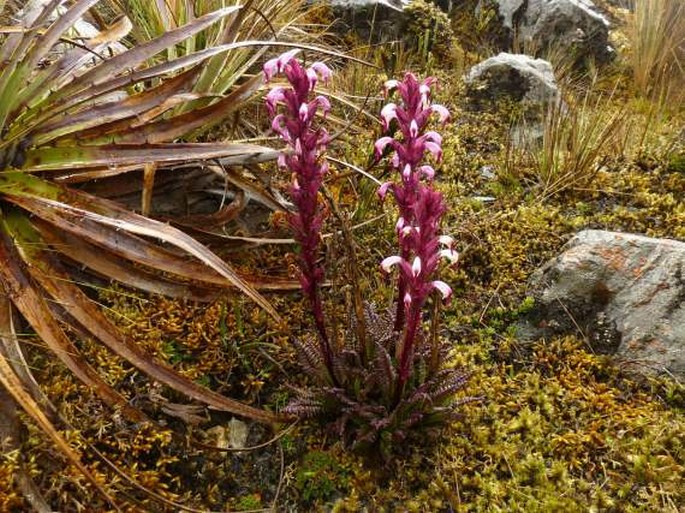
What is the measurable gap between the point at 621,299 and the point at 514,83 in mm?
2460

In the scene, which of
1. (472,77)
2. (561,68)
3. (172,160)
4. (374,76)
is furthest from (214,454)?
(561,68)

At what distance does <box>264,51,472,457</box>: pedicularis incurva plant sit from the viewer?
5.73ft

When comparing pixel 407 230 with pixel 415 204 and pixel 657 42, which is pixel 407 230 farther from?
pixel 657 42

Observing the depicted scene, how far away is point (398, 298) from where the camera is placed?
2176 mm

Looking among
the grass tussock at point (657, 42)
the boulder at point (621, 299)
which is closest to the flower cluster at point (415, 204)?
the boulder at point (621, 299)

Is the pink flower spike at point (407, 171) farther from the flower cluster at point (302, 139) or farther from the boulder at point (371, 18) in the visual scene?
the boulder at point (371, 18)

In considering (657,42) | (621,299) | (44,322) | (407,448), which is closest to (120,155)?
(44,322)

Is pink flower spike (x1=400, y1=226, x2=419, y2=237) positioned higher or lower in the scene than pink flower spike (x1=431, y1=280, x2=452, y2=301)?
higher

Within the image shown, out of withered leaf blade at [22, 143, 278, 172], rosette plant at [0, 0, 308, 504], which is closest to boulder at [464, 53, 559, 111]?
rosette plant at [0, 0, 308, 504]

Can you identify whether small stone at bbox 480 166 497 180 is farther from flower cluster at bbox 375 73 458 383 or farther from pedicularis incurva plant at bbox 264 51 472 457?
flower cluster at bbox 375 73 458 383

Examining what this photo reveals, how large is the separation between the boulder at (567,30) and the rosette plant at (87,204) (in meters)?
4.40

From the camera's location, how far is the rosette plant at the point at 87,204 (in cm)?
201

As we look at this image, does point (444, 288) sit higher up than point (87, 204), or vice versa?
point (444, 288)

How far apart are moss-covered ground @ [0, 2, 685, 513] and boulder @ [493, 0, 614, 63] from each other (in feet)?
11.7
